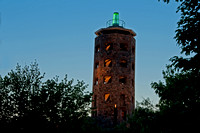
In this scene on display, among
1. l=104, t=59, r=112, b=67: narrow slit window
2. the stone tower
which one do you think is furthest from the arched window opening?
l=104, t=59, r=112, b=67: narrow slit window

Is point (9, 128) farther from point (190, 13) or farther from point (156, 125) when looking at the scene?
point (190, 13)

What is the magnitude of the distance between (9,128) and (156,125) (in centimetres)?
1067

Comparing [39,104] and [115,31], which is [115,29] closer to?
[115,31]

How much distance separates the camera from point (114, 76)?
41.7 metres

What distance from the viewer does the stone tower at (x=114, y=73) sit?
1608 inches

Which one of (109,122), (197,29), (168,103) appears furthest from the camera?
(109,122)

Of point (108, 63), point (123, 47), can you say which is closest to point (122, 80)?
point (108, 63)

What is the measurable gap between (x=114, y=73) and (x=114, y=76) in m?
0.42

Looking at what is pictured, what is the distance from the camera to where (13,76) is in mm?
24625

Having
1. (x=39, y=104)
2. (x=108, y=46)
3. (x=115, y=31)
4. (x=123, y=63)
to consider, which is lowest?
(x=39, y=104)

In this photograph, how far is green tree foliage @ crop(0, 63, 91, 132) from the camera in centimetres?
2161

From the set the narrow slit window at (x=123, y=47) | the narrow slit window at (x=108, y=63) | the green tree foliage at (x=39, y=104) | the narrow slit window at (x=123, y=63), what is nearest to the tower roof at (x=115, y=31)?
the narrow slit window at (x=123, y=47)

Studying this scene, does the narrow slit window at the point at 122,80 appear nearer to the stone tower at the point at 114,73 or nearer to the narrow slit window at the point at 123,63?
the stone tower at the point at 114,73

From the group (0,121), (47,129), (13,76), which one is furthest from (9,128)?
(13,76)
